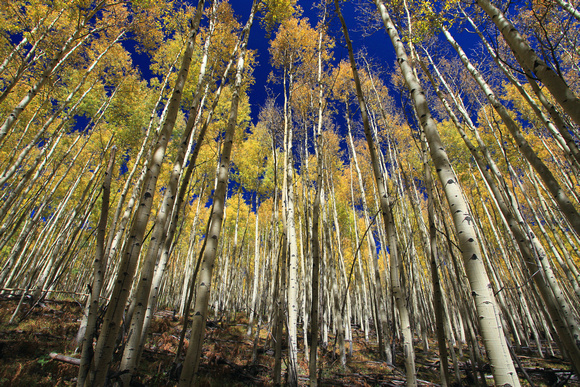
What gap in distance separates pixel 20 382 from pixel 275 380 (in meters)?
2.62

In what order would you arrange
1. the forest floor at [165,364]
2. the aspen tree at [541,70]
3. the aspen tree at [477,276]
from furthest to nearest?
the forest floor at [165,364] < the aspen tree at [541,70] < the aspen tree at [477,276]

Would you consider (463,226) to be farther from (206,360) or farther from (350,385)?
(206,360)

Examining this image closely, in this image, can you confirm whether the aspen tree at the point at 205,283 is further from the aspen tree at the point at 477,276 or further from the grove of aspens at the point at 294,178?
the aspen tree at the point at 477,276

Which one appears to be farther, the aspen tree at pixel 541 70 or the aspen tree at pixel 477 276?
the aspen tree at pixel 541 70

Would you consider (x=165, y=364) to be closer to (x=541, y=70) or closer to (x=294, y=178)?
(x=294, y=178)

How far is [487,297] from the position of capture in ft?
4.39

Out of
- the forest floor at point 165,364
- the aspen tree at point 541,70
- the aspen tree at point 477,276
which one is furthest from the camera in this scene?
the forest floor at point 165,364

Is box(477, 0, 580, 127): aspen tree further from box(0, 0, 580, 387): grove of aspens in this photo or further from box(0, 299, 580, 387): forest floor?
box(0, 299, 580, 387): forest floor

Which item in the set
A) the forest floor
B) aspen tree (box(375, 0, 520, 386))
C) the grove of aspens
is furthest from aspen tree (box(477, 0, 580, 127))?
the forest floor

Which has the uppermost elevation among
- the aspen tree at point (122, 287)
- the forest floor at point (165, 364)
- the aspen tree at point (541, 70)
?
the aspen tree at point (541, 70)

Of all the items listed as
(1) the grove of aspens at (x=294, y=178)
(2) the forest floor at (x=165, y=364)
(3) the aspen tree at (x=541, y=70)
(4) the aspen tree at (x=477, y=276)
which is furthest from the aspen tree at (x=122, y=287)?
(3) the aspen tree at (x=541, y=70)

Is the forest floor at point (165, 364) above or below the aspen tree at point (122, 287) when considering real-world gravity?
below

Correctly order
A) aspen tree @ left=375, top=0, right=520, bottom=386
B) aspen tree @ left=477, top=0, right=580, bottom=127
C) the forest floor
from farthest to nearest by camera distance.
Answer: the forest floor → aspen tree @ left=477, top=0, right=580, bottom=127 → aspen tree @ left=375, top=0, right=520, bottom=386

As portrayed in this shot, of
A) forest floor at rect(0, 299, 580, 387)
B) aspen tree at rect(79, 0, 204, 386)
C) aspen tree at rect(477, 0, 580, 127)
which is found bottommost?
forest floor at rect(0, 299, 580, 387)
